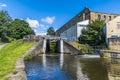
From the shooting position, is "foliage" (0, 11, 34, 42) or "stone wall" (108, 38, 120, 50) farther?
"foliage" (0, 11, 34, 42)

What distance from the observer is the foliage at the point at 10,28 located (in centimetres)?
5816

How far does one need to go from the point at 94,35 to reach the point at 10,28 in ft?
94.5

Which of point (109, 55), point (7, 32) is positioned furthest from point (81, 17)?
point (109, 55)

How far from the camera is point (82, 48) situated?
38000 millimetres

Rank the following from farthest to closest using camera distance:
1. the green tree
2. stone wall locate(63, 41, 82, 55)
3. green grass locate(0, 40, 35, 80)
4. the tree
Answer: the tree → the green tree → stone wall locate(63, 41, 82, 55) → green grass locate(0, 40, 35, 80)

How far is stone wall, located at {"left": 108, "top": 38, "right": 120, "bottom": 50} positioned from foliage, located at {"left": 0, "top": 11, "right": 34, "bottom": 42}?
33.2 m

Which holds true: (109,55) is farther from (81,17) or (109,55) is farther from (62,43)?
(81,17)

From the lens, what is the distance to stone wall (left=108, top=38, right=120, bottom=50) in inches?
1378

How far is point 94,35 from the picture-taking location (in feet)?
141

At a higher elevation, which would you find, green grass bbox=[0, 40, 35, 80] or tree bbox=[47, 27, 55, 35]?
tree bbox=[47, 27, 55, 35]

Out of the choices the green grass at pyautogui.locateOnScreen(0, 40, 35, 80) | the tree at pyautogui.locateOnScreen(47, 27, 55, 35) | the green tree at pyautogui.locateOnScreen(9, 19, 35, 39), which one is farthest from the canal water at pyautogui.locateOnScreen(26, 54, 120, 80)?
the tree at pyautogui.locateOnScreen(47, 27, 55, 35)

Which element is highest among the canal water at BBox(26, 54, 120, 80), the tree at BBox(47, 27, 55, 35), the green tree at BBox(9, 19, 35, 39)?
the tree at BBox(47, 27, 55, 35)

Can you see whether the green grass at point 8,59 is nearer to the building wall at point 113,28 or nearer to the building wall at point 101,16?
the building wall at point 113,28

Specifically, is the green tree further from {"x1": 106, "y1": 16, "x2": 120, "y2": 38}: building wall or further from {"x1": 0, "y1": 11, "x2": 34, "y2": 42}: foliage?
{"x1": 106, "y1": 16, "x2": 120, "y2": 38}: building wall
